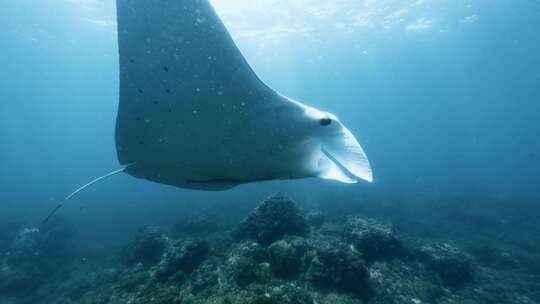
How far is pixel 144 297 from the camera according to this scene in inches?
205

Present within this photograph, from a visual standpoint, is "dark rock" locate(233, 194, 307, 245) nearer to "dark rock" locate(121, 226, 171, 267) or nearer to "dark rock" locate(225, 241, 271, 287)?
"dark rock" locate(225, 241, 271, 287)

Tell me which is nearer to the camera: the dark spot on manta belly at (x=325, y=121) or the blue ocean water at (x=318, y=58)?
the dark spot on manta belly at (x=325, y=121)

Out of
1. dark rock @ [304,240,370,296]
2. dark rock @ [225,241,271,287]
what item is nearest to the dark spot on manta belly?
dark rock @ [225,241,271,287]

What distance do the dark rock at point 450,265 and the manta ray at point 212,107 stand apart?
7.75 metres

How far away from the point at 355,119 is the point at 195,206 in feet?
428

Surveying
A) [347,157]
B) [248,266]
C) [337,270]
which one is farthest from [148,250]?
[347,157]

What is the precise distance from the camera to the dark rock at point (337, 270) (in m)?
6.23

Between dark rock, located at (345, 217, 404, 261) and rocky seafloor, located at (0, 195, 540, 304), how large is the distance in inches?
1.1

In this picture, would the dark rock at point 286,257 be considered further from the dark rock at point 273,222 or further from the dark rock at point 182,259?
the dark rock at point 182,259

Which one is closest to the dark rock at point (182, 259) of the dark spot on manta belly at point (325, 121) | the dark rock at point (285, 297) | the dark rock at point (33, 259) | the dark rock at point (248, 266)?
Answer: the dark rock at point (248, 266)

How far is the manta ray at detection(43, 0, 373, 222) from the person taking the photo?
9.29 ft

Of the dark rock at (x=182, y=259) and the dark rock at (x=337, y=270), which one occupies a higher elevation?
the dark rock at (x=337, y=270)

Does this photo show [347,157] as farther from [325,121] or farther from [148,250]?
[148,250]

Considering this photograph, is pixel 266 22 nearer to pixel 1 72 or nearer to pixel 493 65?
pixel 493 65
